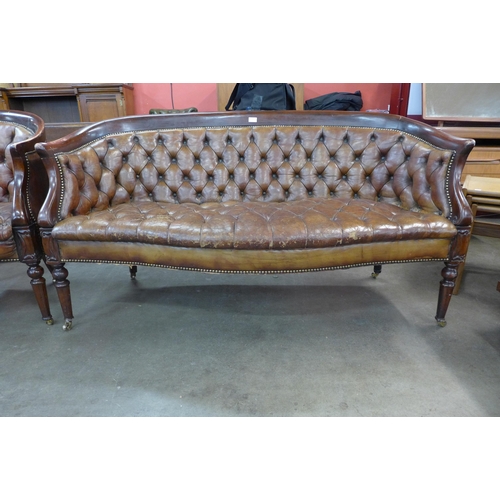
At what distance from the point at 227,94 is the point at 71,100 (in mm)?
1856

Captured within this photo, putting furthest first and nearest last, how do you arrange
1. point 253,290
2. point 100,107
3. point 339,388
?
point 100,107
point 253,290
point 339,388

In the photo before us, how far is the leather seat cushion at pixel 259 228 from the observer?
Result: 4.87 ft

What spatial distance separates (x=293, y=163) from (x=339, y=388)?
4.27 feet

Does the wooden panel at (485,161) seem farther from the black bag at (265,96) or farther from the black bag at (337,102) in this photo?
the black bag at (265,96)

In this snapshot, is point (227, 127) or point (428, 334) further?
point (227, 127)

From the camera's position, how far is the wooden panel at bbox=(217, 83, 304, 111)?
333cm

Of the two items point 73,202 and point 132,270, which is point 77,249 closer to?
point 73,202

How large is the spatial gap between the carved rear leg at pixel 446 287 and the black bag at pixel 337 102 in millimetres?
2195

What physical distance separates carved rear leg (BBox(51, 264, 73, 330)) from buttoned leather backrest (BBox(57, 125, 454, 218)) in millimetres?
509

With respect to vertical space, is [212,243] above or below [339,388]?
above

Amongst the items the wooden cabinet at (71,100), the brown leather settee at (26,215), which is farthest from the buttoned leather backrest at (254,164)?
the wooden cabinet at (71,100)

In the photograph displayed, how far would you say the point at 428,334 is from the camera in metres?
1.66

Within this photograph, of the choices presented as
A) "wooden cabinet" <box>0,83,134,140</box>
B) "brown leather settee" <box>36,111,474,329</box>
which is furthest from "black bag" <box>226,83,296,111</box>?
"wooden cabinet" <box>0,83,134,140</box>

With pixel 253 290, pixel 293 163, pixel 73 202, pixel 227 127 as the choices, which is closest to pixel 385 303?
pixel 253 290
